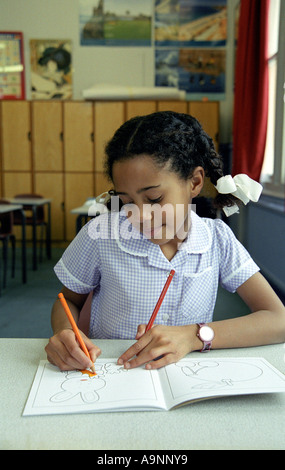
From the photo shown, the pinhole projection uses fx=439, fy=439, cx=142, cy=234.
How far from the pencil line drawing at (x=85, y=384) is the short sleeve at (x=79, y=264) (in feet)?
1.02

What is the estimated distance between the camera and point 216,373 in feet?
2.33

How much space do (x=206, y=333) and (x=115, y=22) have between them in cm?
522

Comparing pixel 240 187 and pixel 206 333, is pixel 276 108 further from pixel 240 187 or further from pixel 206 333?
pixel 206 333

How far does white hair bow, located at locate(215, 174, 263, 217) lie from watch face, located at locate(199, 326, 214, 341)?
31 centimetres

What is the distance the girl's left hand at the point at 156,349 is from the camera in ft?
2.39

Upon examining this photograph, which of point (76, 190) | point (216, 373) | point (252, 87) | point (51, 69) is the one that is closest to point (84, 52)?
point (51, 69)

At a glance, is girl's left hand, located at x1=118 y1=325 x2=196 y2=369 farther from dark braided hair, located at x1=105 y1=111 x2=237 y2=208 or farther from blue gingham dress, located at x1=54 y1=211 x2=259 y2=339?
dark braided hair, located at x1=105 y1=111 x2=237 y2=208

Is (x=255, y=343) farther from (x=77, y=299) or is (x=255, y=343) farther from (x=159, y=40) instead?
(x=159, y=40)

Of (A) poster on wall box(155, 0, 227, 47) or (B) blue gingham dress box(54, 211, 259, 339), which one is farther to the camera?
(A) poster on wall box(155, 0, 227, 47)

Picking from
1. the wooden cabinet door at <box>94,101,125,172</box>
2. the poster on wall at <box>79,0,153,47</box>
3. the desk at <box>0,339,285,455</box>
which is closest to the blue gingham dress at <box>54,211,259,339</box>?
the desk at <box>0,339,285,455</box>

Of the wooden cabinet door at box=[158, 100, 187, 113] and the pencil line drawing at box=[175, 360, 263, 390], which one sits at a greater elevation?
the wooden cabinet door at box=[158, 100, 187, 113]

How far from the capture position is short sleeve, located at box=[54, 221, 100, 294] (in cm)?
102

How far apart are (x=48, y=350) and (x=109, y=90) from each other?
15.7ft
